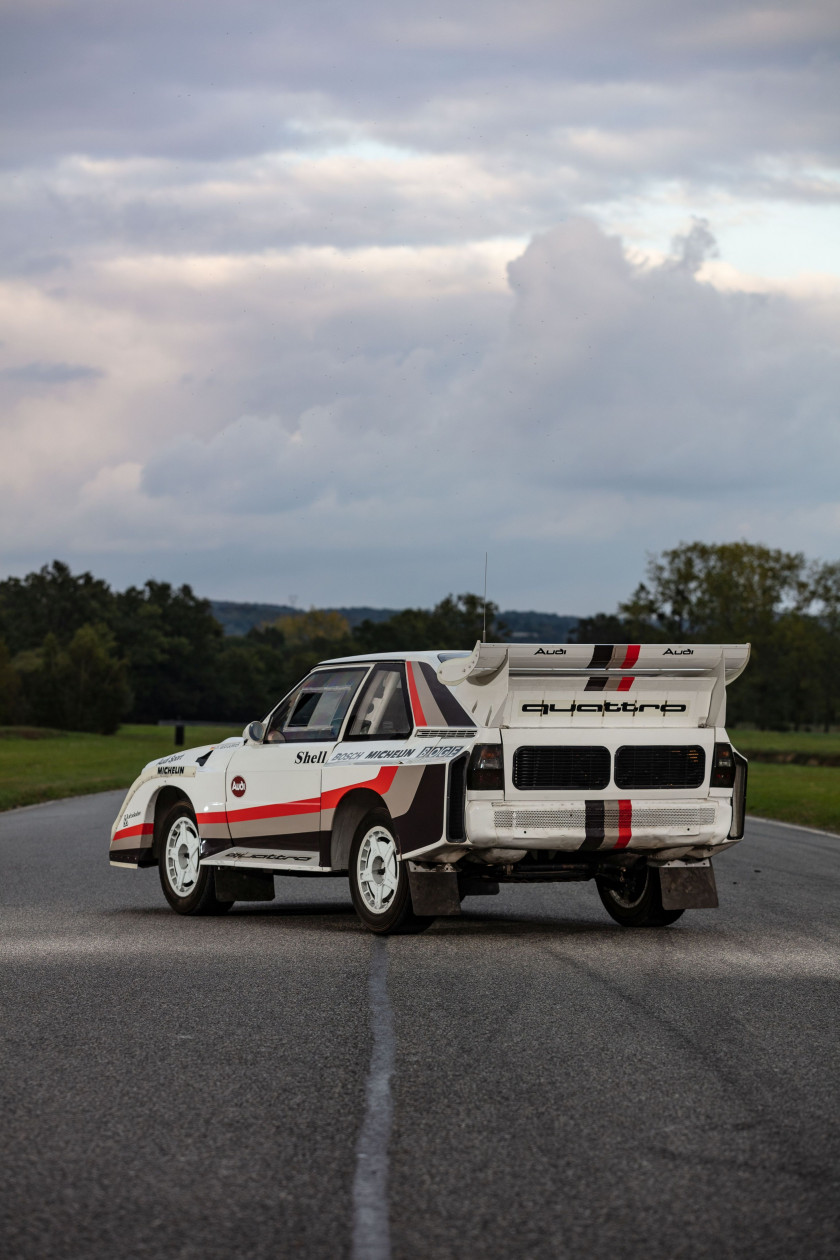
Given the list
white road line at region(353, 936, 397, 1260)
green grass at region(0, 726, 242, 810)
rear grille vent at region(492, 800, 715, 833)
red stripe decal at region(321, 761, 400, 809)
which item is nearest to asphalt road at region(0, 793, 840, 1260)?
white road line at region(353, 936, 397, 1260)

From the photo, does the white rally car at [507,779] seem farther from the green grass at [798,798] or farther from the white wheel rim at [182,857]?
the green grass at [798,798]

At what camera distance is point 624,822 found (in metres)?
10.7

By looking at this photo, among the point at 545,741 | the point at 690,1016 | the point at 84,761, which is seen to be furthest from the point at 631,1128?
the point at 84,761

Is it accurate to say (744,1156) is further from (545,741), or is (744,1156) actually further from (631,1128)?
(545,741)

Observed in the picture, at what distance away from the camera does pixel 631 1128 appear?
5828 millimetres

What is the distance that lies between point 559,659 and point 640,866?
5.77 ft

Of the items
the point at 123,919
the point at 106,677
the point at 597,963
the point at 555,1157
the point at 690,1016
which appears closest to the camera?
the point at 555,1157

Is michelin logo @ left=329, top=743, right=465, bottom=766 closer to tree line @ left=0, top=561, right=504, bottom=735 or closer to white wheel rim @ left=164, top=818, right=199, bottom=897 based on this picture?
white wheel rim @ left=164, top=818, right=199, bottom=897

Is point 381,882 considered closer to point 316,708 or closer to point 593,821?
point 593,821

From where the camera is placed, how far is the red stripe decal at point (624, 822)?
10727mm

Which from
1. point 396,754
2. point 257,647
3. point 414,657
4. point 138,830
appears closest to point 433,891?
point 396,754

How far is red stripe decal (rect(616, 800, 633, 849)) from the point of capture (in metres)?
10.7

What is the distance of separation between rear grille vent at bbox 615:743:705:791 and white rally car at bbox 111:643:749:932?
1 centimetres

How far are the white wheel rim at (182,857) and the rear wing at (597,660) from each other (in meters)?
2.91
